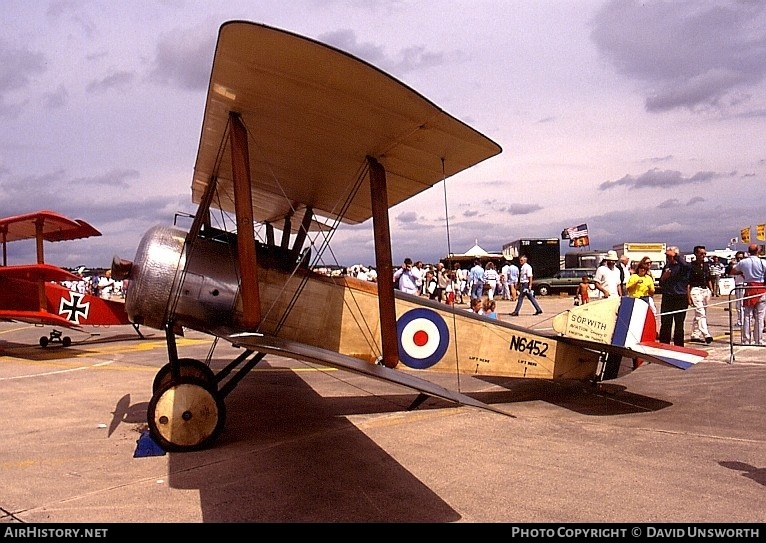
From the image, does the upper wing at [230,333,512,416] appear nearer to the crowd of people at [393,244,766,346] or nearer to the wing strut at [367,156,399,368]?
the wing strut at [367,156,399,368]

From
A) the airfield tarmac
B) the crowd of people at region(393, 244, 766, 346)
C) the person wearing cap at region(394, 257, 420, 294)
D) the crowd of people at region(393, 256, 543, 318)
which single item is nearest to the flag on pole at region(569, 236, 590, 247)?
the crowd of people at region(393, 256, 543, 318)

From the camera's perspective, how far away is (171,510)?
3.47 metres

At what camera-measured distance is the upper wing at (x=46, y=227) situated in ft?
33.4

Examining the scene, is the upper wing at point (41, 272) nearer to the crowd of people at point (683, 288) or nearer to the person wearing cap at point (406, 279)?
the crowd of people at point (683, 288)

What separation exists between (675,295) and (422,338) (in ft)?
20.5

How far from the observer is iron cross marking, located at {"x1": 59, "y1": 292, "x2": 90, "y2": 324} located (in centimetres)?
1176

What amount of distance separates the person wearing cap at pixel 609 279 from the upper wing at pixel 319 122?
19.2 feet

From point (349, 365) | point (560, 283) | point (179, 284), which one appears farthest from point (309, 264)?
point (560, 283)

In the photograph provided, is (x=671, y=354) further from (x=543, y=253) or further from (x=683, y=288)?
(x=543, y=253)

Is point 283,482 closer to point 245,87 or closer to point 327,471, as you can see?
point 327,471

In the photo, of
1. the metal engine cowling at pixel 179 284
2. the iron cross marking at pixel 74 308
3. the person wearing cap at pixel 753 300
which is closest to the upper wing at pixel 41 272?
the iron cross marking at pixel 74 308

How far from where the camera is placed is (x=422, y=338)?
5.97 m

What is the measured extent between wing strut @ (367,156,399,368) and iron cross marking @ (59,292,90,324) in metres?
9.42
